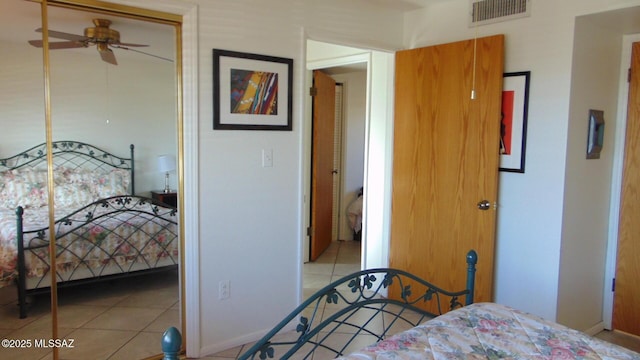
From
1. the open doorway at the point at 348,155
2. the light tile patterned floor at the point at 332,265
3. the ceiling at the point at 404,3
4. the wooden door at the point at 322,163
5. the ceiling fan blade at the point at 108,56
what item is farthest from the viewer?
the open doorway at the point at 348,155

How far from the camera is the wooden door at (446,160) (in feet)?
9.78

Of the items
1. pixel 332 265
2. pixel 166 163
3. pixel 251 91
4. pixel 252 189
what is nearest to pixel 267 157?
pixel 252 189

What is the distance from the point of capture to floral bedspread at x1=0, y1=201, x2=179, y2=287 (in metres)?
2.30

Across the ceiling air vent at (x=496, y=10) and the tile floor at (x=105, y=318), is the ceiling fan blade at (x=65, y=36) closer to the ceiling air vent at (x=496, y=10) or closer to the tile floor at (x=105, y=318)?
the tile floor at (x=105, y=318)

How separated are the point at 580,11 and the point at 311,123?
268 cm

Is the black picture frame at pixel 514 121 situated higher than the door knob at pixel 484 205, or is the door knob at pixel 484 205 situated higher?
the black picture frame at pixel 514 121

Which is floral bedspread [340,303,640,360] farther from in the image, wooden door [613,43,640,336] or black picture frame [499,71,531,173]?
wooden door [613,43,640,336]

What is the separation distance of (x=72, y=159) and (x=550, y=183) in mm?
2764

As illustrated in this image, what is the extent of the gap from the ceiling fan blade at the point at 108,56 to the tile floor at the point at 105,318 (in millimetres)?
1247

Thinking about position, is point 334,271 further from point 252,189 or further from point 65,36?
point 65,36

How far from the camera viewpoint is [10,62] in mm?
2178

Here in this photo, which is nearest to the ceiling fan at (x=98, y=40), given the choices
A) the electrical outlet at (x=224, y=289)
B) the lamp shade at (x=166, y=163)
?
the lamp shade at (x=166, y=163)

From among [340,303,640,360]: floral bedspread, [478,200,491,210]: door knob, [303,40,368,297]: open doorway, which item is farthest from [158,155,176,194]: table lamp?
[303,40,368,297]: open doorway

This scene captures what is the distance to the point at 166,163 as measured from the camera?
2.62m
